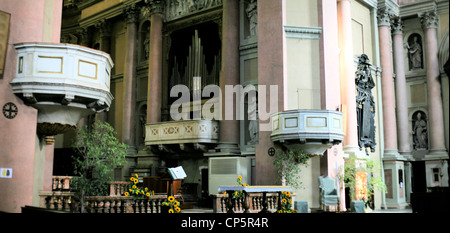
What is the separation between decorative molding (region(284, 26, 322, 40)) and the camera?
14.3 meters

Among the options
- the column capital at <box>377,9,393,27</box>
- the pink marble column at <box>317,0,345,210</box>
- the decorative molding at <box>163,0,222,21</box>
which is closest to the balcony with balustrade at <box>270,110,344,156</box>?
the pink marble column at <box>317,0,345,210</box>

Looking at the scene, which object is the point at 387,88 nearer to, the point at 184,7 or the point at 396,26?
the point at 396,26

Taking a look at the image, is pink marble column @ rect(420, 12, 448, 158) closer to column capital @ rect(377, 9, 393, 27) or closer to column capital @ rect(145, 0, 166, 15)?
column capital @ rect(377, 9, 393, 27)

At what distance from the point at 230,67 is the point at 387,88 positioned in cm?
724

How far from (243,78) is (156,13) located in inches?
213

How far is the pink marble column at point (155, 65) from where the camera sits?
1842 cm

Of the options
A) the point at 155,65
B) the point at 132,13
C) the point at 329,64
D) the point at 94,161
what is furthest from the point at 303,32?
the point at 132,13

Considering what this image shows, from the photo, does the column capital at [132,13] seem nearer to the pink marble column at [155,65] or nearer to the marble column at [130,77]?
the marble column at [130,77]

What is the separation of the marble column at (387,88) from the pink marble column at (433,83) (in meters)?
1.46

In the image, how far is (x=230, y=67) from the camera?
1609 cm

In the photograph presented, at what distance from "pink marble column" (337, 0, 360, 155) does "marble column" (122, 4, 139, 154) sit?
904 centimetres

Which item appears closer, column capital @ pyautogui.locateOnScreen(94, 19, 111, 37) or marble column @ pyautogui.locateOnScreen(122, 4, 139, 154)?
marble column @ pyautogui.locateOnScreen(122, 4, 139, 154)
